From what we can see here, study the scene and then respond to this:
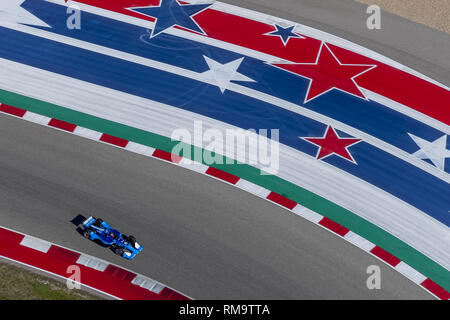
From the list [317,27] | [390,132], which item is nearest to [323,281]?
[390,132]

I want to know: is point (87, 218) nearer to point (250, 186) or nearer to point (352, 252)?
point (250, 186)

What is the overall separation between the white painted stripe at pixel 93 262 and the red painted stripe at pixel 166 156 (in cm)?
528

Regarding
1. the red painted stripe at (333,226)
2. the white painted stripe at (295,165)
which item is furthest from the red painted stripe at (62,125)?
the red painted stripe at (333,226)

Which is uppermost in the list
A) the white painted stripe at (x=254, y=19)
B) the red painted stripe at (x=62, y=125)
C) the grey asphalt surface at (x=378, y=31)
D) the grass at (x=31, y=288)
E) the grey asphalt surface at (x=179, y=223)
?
the grey asphalt surface at (x=378, y=31)

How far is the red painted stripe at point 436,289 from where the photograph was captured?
20.4 meters

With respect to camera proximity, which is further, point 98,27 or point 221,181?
point 98,27

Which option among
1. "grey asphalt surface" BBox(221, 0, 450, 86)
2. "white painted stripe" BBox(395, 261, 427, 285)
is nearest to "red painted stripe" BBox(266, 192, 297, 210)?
"white painted stripe" BBox(395, 261, 427, 285)

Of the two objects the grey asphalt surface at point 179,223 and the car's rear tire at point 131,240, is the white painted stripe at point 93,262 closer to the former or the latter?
the grey asphalt surface at point 179,223

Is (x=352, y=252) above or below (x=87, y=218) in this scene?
above

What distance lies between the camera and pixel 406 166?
79.8 feet

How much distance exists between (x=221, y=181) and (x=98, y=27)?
38.7 feet

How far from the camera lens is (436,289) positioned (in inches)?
809
